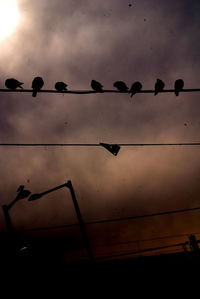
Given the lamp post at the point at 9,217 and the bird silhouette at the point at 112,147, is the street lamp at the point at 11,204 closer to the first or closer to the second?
the lamp post at the point at 9,217

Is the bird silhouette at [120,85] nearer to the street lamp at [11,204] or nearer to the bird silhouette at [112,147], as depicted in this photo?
the bird silhouette at [112,147]

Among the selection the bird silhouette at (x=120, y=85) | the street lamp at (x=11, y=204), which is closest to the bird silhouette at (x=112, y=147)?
the bird silhouette at (x=120, y=85)

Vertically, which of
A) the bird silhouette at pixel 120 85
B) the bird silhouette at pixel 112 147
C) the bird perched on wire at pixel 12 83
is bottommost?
the bird silhouette at pixel 112 147

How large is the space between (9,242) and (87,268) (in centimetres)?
243

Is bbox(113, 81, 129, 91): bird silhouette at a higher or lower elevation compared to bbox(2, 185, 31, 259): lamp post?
higher

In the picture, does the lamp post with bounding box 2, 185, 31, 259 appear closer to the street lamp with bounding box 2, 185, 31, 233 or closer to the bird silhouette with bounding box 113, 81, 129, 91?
the street lamp with bounding box 2, 185, 31, 233

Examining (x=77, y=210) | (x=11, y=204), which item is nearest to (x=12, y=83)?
(x=11, y=204)

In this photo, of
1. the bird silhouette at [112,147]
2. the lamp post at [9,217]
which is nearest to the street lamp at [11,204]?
the lamp post at [9,217]

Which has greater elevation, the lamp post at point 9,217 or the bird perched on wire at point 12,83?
the bird perched on wire at point 12,83

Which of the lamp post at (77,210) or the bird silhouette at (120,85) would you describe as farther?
the lamp post at (77,210)

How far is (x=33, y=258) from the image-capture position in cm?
805

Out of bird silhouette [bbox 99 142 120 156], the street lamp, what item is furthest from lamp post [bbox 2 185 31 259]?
bird silhouette [bbox 99 142 120 156]

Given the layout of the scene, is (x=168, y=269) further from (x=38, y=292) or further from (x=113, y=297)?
(x=38, y=292)

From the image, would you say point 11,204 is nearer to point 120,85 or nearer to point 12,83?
point 12,83
